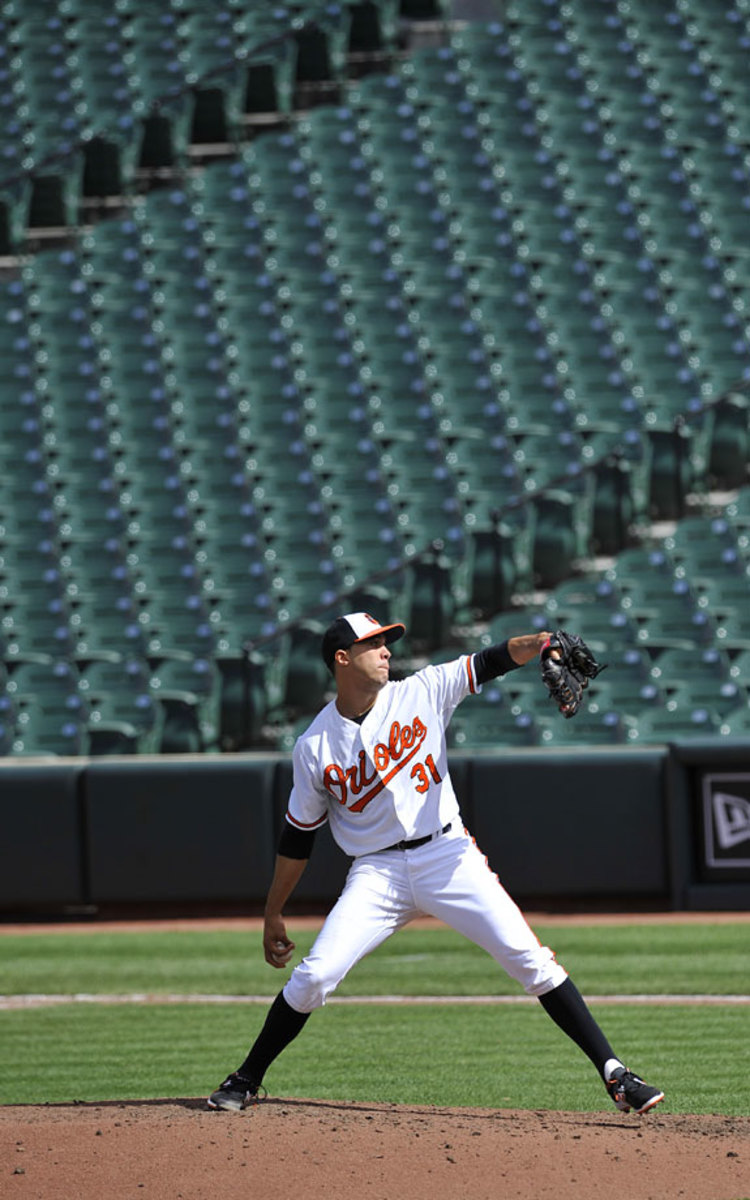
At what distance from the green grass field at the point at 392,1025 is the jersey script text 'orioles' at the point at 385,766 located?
1.27 meters

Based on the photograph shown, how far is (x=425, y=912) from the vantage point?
5527 millimetres

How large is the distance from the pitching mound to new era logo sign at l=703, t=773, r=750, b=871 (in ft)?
18.9

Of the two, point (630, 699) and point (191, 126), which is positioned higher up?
point (191, 126)

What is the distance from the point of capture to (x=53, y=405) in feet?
60.3

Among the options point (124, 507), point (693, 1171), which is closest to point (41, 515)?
point (124, 507)

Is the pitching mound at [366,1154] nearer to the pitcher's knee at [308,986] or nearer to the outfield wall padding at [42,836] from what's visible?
the pitcher's knee at [308,986]

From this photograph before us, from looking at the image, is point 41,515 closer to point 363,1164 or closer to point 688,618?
point 688,618

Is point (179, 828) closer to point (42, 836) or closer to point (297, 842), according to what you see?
point (42, 836)

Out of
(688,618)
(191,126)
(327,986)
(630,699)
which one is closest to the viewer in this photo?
(327,986)

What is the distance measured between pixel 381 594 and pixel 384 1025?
614cm

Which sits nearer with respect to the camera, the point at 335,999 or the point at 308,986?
the point at 308,986

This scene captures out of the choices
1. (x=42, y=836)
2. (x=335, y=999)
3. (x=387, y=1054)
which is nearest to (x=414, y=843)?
(x=387, y=1054)

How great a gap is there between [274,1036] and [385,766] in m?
0.98

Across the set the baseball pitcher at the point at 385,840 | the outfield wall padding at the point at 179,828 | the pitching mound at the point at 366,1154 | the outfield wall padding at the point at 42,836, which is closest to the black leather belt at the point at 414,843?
the baseball pitcher at the point at 385,840
